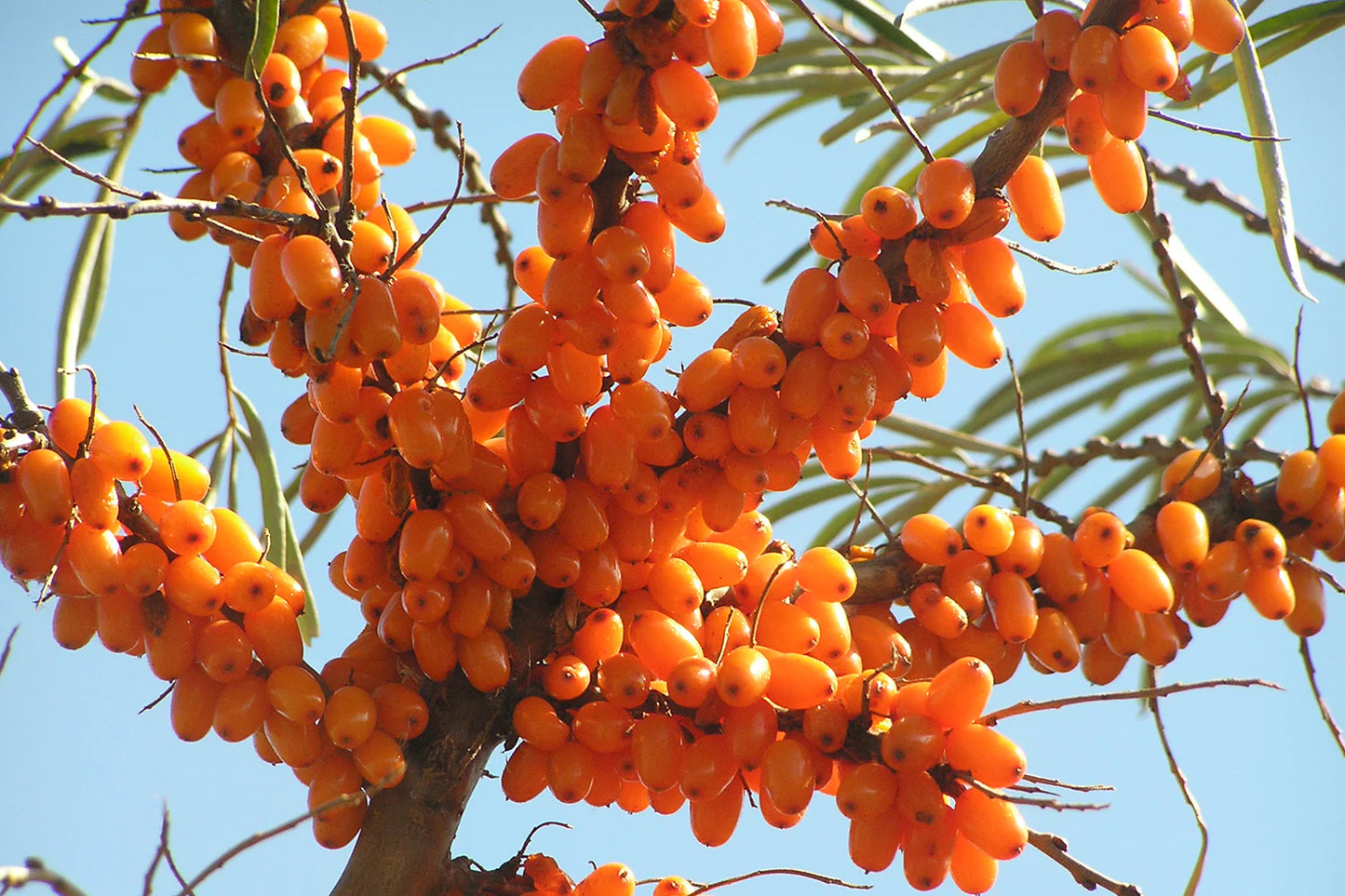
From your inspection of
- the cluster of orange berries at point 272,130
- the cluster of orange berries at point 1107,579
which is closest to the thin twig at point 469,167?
the cluster of orange berries at point 272,130

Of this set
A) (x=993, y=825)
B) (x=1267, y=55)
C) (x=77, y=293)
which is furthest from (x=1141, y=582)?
(x=77, y=293)

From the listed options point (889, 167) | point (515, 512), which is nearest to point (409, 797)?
point (515, 512)

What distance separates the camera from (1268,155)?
88cm

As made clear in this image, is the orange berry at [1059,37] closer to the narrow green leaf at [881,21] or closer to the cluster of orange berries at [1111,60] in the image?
the cluster of orange berries at [1111,60]

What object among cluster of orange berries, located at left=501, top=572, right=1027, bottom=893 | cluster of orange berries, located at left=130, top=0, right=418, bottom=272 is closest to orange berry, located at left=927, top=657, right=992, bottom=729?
cluster of orange berries, located at left=501, top=572, right=1027, bottom=893

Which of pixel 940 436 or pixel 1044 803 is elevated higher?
pixel 940 436

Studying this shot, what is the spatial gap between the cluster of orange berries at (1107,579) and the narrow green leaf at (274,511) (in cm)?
52

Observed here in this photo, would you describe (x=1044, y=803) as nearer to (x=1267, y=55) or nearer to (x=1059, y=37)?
(x=1059, y=37)

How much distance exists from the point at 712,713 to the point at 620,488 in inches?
6.5

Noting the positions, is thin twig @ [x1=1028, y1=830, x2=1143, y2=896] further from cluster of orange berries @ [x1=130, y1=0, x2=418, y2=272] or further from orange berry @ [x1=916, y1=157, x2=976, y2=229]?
cluster of orange berries @ [x1=130, y1=0, x2=418, y2=272]

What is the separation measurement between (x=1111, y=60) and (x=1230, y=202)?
0.56m

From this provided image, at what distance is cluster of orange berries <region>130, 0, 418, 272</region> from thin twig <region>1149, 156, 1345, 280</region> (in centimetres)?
74

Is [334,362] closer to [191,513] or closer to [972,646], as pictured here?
[191,513]

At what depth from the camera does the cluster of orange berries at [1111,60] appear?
787 millimetres
